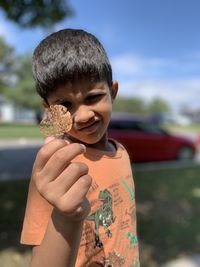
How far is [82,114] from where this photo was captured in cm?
96

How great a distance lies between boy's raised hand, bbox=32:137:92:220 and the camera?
2.44ft

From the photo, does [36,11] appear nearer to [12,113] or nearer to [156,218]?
[156,218]

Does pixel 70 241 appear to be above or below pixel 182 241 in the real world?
above

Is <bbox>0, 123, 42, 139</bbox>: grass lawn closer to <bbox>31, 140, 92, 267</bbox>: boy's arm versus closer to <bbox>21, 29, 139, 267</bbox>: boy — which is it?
<bbox>21, 29, 139, 267</bbox>: boy

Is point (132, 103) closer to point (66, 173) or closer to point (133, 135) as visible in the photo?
point (133, 135)

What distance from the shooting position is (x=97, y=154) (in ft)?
3.62

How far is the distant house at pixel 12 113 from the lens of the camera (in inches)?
2051

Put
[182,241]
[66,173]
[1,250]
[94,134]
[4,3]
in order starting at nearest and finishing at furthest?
[66,173] < [94,134] < [1,250] < [182,241] < [4,3]

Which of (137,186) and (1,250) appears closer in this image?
(1,250)

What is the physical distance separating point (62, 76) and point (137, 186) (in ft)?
19.7

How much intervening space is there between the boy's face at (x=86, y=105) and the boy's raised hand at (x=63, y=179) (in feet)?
0.64

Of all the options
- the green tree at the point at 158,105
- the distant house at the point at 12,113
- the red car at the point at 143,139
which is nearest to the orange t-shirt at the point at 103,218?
the red car at the point at 143,139

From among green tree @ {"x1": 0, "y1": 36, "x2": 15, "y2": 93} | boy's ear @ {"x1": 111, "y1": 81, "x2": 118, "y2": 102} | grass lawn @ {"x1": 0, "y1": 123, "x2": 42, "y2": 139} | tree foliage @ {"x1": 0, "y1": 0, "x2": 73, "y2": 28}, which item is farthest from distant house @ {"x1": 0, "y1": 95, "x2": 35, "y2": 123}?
boy's ear @ {"x1": 111, "y1": 81, "x2": 118, "y2": 102}

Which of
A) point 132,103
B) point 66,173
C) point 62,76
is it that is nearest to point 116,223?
point 66,173
